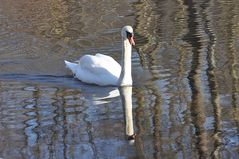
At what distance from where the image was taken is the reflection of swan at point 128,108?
31.8ft

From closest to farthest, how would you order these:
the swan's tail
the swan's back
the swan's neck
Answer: the swan's neck
the swan's back
the swan's tail

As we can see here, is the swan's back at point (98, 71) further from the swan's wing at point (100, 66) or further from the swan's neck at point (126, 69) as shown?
the swan's neck at point (126, 69)

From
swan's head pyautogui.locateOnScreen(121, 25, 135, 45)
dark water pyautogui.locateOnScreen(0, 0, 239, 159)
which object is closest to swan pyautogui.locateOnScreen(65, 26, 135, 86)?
swan's head pyautogui.locateOnScreen(121, 25, 135, 45)

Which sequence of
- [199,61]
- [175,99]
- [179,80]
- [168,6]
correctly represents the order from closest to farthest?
[175,99]
[179,80]
[199,61]
[168,6]

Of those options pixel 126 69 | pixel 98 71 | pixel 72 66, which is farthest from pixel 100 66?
pixel 72 66

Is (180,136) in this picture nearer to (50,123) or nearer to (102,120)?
(102,120)

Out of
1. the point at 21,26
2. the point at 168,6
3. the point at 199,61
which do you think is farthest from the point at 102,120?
the point at 168,6

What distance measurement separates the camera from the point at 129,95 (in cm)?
1221

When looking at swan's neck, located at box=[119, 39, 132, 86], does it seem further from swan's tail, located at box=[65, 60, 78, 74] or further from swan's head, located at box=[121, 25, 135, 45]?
Answer: swan's tail, located at box=[65, 60, 78, 74]

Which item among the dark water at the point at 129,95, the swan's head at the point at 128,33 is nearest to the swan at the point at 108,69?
the swan's head at the point at 128,33

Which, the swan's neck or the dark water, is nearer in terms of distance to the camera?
the dark water

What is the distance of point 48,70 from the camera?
14.7 m

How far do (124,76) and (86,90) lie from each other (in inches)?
29.1

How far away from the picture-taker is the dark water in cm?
921
